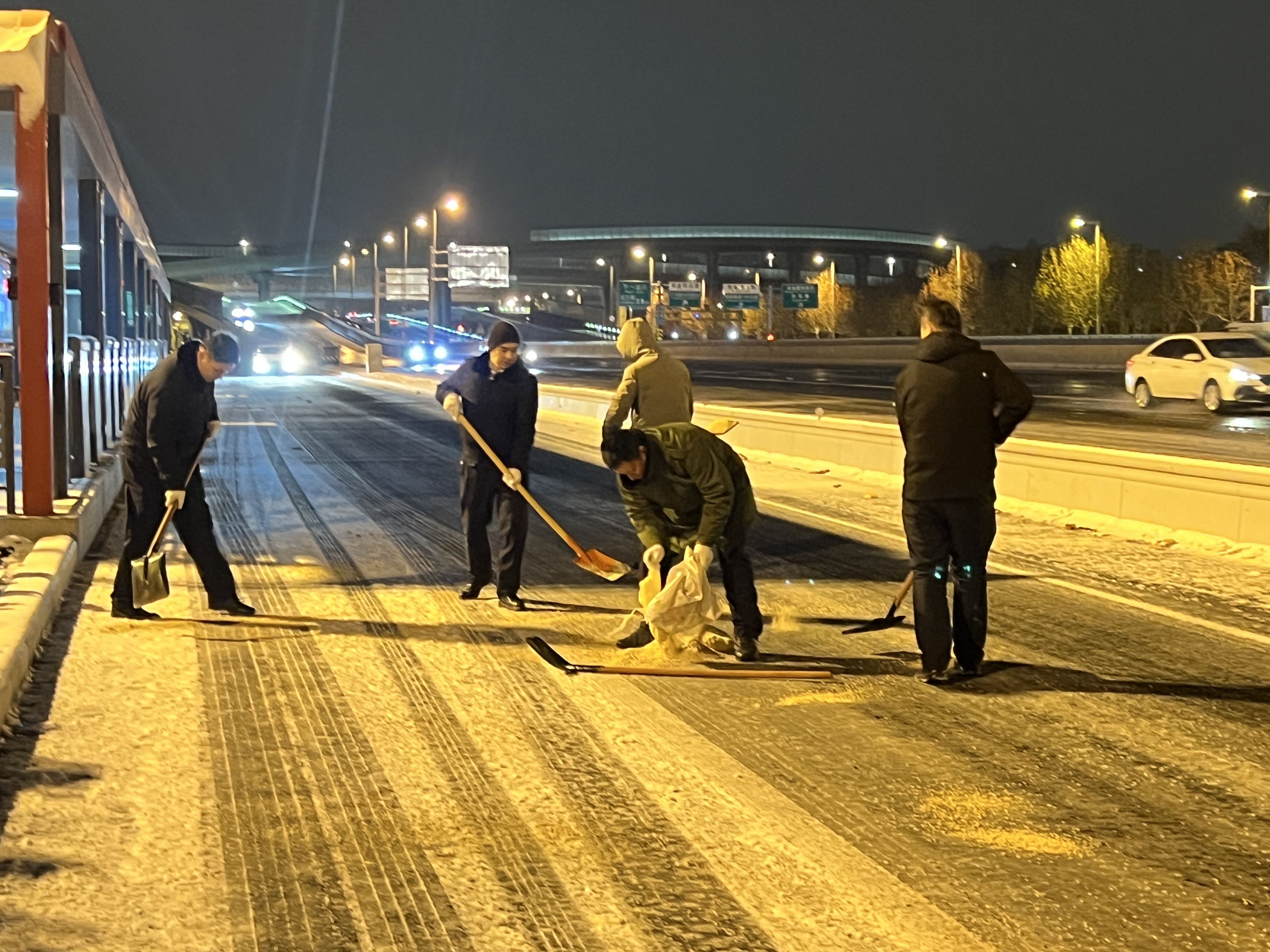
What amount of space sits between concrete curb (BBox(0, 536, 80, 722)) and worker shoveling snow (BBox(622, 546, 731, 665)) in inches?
122

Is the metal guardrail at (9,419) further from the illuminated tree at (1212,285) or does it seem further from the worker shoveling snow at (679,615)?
the illuminated tree at (1212,285)

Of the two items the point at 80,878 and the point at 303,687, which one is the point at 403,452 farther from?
the point at 80,878

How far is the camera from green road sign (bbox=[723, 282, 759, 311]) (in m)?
103

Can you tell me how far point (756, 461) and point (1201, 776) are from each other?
16491 mm

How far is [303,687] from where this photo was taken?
7387 millimetres

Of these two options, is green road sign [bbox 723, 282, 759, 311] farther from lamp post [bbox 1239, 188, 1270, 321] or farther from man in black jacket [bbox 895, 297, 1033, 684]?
man in black jacket [bbox 895, 297, 1033, 684]

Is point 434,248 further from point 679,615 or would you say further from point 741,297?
point 679,615

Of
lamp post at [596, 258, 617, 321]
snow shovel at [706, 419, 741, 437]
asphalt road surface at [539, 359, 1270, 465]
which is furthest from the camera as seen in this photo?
lamp post at [596, 258, 617, 321]

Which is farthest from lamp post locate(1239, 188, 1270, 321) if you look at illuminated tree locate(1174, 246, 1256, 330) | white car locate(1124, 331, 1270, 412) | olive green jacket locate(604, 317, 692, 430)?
olive green jacket locate(604, 317, 692, 430)

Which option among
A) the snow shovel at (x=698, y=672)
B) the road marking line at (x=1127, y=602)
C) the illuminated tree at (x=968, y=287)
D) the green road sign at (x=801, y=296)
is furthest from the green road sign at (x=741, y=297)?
the snow shovel at (x=698, y=672)

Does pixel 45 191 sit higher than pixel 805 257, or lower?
lower

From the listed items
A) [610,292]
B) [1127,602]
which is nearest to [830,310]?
[610,292]

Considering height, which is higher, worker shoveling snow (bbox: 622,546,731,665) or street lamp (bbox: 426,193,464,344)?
street lamp (bbox: 426,193,464,344)

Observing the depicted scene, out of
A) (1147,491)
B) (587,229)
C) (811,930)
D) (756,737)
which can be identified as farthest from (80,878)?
(587,229)
